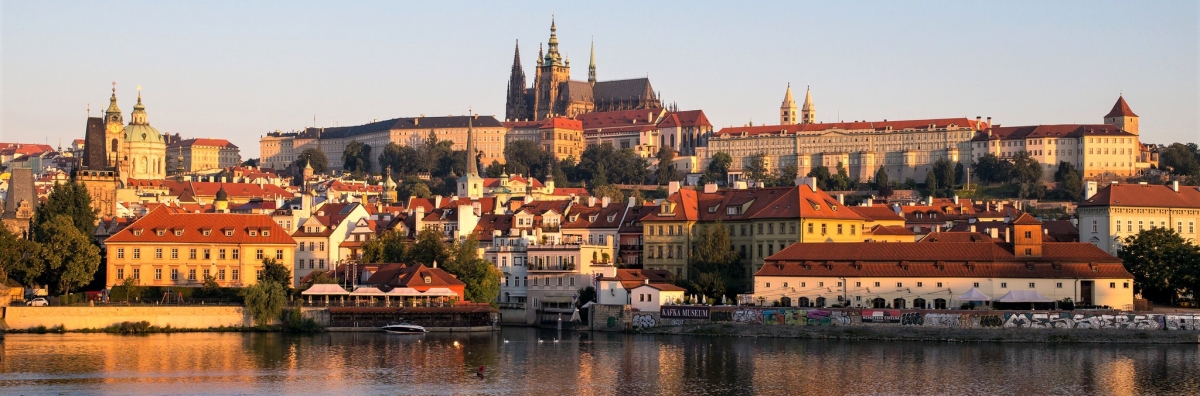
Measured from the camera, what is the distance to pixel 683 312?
248 feet

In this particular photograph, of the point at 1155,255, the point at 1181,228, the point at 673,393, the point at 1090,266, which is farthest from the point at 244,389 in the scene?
the point at 1181,228

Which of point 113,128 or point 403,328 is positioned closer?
point 403,328

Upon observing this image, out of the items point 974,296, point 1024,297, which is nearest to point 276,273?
point 974,296

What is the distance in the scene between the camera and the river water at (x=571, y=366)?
5378 cm

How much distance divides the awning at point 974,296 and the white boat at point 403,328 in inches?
967

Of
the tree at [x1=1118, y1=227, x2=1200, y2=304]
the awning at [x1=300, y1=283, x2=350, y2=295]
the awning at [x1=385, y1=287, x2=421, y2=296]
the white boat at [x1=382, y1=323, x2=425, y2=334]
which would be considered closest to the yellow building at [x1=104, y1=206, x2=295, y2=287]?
the awning at [x1=300, y1=283, x2=350, y2=295]

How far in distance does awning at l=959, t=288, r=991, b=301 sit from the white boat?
2455 centimetres

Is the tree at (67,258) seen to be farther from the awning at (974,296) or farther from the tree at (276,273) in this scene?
the awning at (974,296)

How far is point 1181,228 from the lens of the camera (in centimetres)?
9319

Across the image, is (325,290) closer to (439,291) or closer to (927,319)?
(439,291)

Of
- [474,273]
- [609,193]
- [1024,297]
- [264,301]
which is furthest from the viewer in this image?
[609,193]

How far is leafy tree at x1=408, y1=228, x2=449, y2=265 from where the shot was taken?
275 feet

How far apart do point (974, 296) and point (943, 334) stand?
3.77m

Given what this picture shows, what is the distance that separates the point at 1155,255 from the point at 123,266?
164 feet
